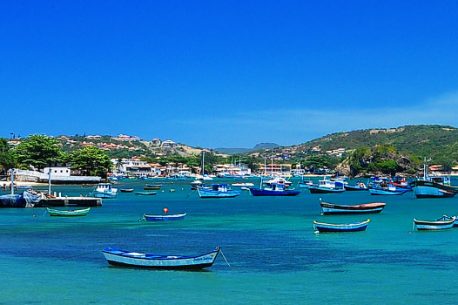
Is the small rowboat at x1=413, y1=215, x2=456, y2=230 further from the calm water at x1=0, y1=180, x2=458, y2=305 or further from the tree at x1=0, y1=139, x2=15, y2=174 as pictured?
the tree at x1=0, y1=139, x2=15, y2=174

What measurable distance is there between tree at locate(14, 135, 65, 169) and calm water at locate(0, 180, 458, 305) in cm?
11693

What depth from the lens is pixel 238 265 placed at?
37.7 metres

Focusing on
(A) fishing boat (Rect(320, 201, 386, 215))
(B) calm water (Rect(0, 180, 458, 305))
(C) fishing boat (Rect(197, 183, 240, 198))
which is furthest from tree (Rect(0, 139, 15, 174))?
(A) fishing boat (Rect(320, 201, 386, 215))

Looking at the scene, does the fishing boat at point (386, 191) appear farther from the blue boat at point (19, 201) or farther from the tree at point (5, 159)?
the tree at point (5, 159)

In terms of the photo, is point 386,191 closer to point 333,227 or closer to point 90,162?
point 90,162

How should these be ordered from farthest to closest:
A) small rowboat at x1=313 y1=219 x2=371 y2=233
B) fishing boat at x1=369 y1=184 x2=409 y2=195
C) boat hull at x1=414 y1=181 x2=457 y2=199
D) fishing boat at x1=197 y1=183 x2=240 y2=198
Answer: fishing boat at x1=369 y1=184 x2=409 y2=195, fishing boat at x1=197 y1=183 x2=240 y2=198, boat hull at x1=414 y1=181 x2=457 y2=199, small rowboat at x1=313 y1=219 x2=371 y2=233

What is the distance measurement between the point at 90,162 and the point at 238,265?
142282mm

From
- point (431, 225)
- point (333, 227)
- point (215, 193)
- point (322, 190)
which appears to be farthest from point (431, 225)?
point (322, 190)

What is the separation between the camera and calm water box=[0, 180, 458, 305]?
1176 inches

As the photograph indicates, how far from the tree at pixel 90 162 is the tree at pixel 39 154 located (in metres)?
4.44

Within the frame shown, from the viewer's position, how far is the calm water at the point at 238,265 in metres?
29.9

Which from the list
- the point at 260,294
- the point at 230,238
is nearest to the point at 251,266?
the point at 260,294

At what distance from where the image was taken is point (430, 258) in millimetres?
40406

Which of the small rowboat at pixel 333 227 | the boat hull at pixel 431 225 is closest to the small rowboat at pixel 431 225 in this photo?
the boat hull at pixel 431 225
